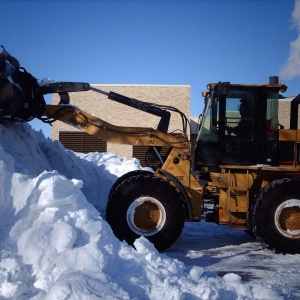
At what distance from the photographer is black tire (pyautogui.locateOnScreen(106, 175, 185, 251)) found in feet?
21.3

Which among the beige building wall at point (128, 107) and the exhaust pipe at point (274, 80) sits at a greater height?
the beige building wall at point (128, 107)

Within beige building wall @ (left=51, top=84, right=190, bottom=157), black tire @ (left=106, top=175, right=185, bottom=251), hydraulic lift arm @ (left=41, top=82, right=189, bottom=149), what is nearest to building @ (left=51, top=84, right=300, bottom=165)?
beige building wall @ (left=51, top=84, right=190, bottom=157)

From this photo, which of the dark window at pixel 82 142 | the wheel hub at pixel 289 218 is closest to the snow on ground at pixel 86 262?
the wheel hub at pixel 289 218

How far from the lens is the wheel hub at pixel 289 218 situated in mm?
6547

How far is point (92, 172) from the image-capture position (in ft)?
38.2

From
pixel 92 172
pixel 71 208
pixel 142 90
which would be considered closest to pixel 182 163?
pixel 71 208

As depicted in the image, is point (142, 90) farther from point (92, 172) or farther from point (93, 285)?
point (93, 285)

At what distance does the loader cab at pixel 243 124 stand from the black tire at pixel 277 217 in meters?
0.64

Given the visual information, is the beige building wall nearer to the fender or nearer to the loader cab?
the loader cab

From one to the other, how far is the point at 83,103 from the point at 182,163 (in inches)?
738

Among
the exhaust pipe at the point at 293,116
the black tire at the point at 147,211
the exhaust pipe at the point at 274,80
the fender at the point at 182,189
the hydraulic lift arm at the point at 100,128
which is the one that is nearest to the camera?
the black tire at the point at 147,211

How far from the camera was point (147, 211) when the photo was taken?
6.57 m

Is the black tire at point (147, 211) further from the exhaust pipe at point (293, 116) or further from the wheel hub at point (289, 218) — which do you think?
the exhaust pipe at point (293, 116)

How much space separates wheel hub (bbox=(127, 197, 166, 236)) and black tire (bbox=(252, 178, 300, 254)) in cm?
160
